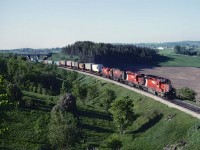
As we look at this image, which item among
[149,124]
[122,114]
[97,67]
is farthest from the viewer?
[97,67]

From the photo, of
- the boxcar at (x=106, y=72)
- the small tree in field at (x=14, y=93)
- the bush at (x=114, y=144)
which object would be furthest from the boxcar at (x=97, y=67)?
the bush at (x=114, y=144)

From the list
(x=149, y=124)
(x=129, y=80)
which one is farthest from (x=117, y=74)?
(x=149, y=124)

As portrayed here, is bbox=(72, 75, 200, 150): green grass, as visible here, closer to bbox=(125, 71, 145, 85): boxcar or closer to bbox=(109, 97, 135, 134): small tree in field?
bbox=(109, 97, 135, 134): small tree in field

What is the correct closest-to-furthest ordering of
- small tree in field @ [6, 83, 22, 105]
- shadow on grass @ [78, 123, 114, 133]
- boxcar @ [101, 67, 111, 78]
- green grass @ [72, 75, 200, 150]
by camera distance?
green grass @ [72, 75, 200, 150] < shadow on grass @ [78, 123, 114, 133] < small tree in field @ [6, 83, 22, 105] < boxcar @ [101, 67, 111, 78]

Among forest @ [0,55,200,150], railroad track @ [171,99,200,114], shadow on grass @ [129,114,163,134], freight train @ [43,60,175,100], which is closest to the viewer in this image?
forest @ [0,55,200,150]

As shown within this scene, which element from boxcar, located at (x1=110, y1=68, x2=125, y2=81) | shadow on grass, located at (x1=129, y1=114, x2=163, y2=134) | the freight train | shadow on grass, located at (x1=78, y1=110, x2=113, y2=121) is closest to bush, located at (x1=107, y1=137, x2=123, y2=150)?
shadow on grass, located at (x1=129, y1=114, x2=163, y2=134)

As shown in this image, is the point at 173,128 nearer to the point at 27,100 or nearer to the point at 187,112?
the point at 187,112

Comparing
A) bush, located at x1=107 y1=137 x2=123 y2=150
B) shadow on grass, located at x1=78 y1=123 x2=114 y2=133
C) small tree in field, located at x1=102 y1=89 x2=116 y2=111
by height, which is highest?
small tree in field, located at x1=102 y1=89 x2=116 y2=111

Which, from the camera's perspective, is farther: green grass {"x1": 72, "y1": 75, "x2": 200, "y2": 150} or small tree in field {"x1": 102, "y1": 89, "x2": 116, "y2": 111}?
small tree in field {"x1": 102, "y1": 89, "x2": 116, "y2": 111}

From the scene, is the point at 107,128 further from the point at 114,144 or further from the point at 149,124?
the point at 114,144
